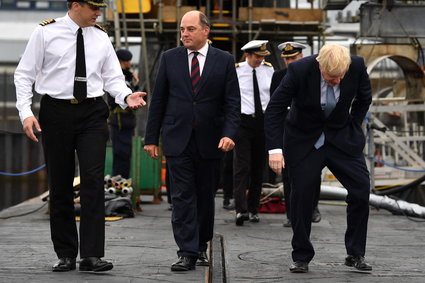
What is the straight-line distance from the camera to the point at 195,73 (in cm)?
739

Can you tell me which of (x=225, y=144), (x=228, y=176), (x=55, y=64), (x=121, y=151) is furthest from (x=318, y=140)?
(x=121, y=151)

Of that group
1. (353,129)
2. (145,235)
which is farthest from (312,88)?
(145,235)

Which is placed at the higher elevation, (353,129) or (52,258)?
(353,129)

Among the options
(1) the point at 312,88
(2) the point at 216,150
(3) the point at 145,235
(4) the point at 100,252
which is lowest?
(3) the point at 145,235

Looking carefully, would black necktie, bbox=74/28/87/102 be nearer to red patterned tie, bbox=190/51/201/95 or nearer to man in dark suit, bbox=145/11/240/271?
man in dark suit, bbox=145/11/240/271

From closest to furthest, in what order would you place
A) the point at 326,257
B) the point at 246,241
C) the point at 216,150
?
the point at 216,150
the point at 326,257
the point at 246,241

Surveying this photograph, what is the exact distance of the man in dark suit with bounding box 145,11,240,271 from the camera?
726 centimetres

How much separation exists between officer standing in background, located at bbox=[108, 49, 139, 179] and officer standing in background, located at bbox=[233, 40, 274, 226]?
2.24 m

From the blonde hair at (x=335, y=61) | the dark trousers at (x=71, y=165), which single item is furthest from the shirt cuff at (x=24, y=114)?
the blonde hair at (x=335, y=61)

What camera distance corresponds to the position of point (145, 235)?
9500 millimetres

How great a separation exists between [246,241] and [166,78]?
2.26m

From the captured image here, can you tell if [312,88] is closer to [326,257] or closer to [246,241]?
[326,257]

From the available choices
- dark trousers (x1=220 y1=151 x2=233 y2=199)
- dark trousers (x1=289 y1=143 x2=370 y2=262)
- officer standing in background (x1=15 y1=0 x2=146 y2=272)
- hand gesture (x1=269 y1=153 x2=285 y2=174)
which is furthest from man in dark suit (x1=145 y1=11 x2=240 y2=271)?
dark trousers (x1=220 y1=151 x2=233 y2=199)

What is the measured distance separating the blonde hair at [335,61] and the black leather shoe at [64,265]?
85.4 inches
